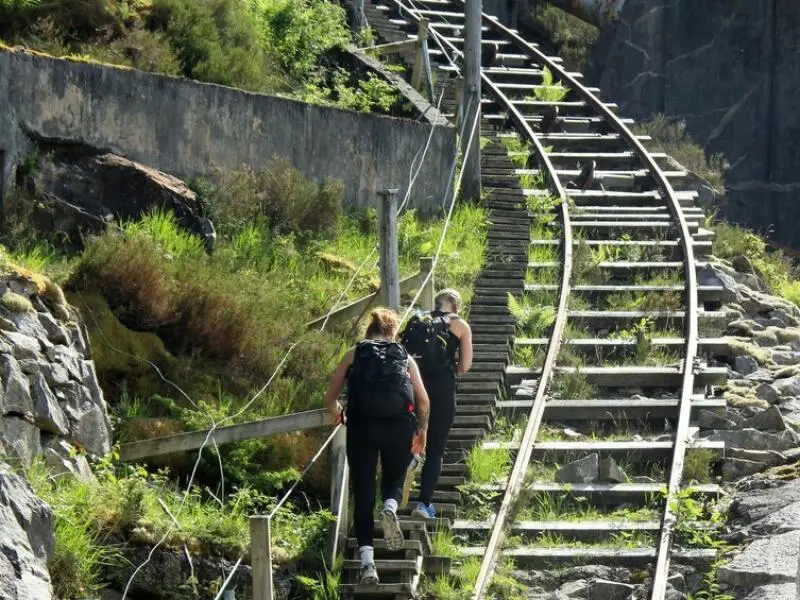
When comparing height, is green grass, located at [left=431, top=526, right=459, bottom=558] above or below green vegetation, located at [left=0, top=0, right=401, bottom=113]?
below

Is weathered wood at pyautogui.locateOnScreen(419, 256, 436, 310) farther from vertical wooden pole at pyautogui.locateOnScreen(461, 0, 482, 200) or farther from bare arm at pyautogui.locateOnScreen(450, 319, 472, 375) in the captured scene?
vertical wooden pole at pyautogui.locateOnScreen(461, 0, 482, 200)

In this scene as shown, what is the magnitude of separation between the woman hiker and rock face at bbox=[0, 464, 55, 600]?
2.14 metres

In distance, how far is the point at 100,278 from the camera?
13.3 metres

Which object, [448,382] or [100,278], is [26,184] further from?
[448,382]

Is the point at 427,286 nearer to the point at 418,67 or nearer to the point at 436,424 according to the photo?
the point at 436,424

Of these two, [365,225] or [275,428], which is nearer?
[275,428]

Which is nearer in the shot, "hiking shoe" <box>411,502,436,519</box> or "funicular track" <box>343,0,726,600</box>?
"hiking shoe" <box>411,502,436,519</box>

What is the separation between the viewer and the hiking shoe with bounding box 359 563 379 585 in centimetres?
1112

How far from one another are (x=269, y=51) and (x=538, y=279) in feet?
14.8

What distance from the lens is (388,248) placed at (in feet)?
43.2

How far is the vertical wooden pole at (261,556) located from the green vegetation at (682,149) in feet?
52.5

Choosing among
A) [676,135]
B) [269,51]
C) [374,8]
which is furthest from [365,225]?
[676,135]

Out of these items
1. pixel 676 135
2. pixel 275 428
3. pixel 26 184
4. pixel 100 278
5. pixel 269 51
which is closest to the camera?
pixel 275 428

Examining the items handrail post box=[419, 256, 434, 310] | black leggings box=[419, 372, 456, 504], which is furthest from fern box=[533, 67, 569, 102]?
black leggings box=[419, 372, 456, 504]
